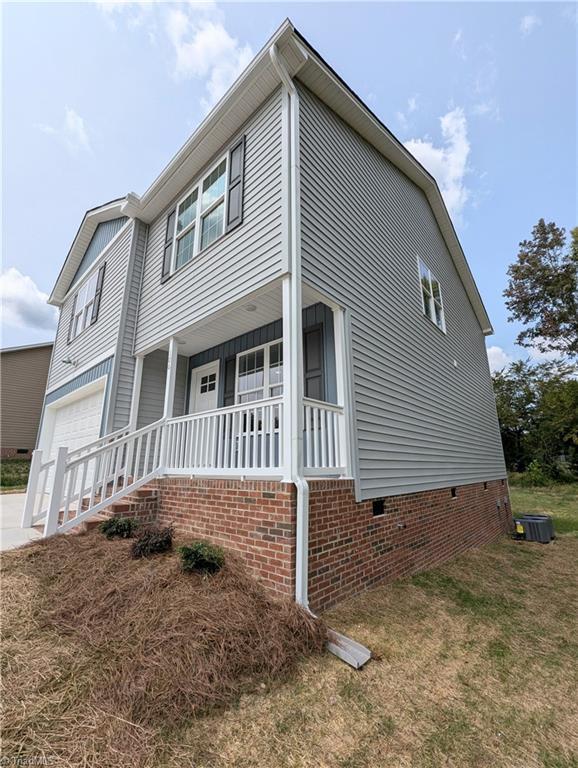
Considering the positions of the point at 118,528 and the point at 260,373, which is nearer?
the point at 118,528

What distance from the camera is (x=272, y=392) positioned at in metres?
6.24

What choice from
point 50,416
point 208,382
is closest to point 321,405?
point 208,382

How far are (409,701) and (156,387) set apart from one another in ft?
22.8

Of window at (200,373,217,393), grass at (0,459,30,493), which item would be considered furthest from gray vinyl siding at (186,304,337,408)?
grass at (0,459,30,493)

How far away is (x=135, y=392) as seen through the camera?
24.2ft

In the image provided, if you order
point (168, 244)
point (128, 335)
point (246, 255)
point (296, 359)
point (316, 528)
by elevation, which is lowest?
point (316, 528)

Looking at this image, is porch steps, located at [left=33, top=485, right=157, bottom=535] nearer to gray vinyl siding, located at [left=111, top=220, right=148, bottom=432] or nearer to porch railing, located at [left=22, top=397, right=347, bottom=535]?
porch railing, located at [left=22, top=397, right=347, bottom=535]

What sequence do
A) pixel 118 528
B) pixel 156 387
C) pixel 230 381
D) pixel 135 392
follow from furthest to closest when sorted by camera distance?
pixel 156 387 → pixel 135 392 → pixel 230 381 → pixel 118 528

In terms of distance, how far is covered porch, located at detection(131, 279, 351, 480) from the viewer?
13.8 feet

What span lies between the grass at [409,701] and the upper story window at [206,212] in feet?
18.4

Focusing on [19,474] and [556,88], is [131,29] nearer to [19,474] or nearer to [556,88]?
[556,88]

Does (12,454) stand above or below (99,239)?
below

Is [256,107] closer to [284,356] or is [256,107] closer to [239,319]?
[239,319]

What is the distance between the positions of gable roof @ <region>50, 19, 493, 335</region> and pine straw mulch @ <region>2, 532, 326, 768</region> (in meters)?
6.86
